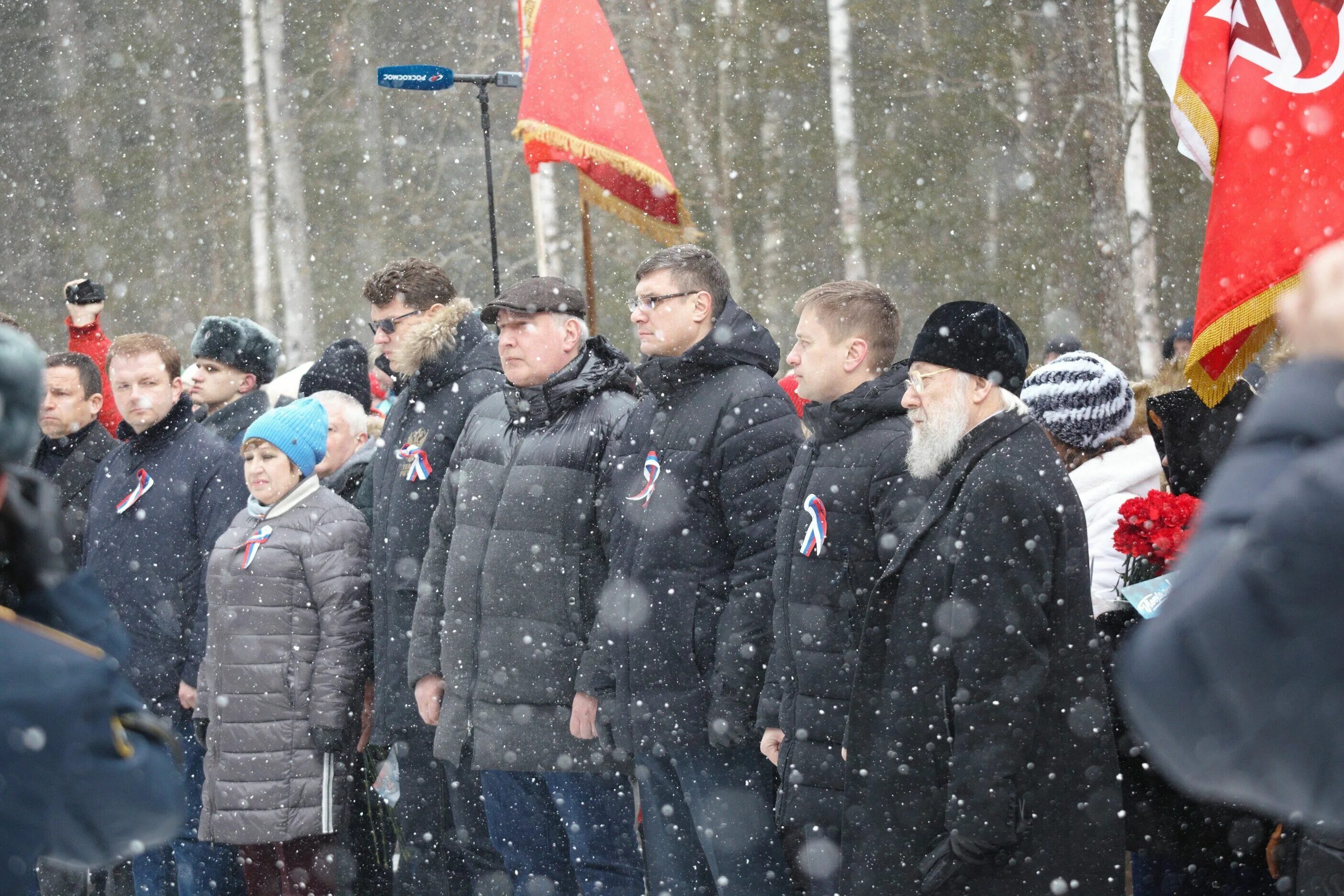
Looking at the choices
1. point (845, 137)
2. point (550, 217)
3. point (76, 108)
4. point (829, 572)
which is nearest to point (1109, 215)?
point (845, 137)

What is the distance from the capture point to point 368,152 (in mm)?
17062

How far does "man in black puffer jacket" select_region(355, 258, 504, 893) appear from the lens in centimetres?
526

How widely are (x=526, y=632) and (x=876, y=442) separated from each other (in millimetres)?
1432

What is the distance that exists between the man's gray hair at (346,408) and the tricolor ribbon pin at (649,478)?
2.21m

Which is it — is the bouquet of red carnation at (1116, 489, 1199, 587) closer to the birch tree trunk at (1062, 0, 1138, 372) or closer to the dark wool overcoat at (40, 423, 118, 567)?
the dark wool overcoat at (40, 423, 118, 567)

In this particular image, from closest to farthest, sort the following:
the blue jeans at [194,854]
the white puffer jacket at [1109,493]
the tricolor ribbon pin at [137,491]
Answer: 1. the white puffer jacket at [1109,493]
2. the blue jeans at [194,854]
3. the tricolor ribbon pin at [137,491]

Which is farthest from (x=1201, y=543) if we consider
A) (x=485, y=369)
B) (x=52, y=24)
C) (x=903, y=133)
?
(x=52, y=24)

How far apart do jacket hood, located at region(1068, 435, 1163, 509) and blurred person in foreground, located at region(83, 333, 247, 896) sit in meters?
3.35

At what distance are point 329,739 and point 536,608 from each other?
38.6 inches

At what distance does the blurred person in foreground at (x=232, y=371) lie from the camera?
6.62 metres

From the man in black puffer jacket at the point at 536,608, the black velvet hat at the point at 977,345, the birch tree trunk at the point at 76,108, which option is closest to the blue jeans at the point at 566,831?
the man in black puffer jacket at the point at 536,608

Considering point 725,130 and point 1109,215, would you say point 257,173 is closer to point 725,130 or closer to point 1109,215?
point 725,130

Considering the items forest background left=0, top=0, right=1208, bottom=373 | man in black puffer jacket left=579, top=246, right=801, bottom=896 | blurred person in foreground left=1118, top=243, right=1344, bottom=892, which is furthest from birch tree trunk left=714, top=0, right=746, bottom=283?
blurred person in foreground left=1118, top=243, right=1344, bottom=892

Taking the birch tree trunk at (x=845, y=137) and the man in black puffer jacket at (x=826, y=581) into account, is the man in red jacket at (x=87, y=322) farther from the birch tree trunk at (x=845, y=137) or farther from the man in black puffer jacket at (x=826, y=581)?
the birch tree trunk at (x=845, y=137)
